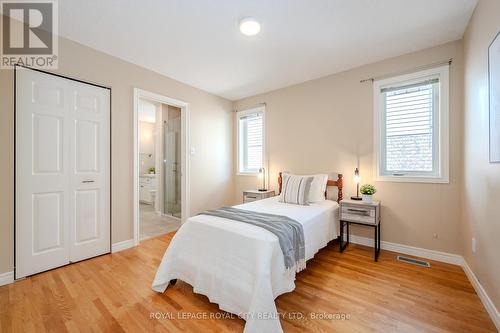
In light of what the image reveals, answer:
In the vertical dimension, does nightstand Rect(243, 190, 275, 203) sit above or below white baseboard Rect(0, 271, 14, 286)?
above

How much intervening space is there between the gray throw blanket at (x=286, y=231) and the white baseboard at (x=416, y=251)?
A: 1580mm

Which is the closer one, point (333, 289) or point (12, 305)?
point (12, 305)

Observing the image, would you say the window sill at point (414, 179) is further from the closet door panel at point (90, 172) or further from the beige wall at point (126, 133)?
the closet door panel at point (90, 172)

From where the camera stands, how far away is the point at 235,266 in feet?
5.52

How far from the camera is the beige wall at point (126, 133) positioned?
213 cm

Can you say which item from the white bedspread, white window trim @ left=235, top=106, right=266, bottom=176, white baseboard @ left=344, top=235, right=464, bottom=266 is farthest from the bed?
white window trim @ left=235, top=106, right=266, bottom=176

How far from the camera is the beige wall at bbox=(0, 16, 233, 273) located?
213cm

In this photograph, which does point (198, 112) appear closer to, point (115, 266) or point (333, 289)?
point (115, 266)

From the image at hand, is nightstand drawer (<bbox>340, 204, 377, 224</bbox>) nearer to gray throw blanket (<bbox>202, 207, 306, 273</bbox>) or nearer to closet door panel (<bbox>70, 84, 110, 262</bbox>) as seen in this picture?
gray throw blanket (<bbox>202, 207, 306, 273</bbox>)

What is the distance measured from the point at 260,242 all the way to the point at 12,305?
7.13 feet

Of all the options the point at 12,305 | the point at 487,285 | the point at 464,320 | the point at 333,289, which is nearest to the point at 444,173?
the point at 487,285

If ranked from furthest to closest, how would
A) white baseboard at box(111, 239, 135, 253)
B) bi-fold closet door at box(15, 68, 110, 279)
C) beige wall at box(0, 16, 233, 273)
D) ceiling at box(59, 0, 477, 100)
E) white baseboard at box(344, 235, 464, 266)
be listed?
white baseboard at box(111, 239, 135, 253) → white baseboard at box(344, 235, 464, 266) → bi-fold closet door at box(15, 68, 110, 279) → beige wall at box(0, 16, 233, 273) → ceiling at box(59, 0, 477, 100)

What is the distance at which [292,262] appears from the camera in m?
1.81

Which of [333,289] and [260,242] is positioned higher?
[260,242]
